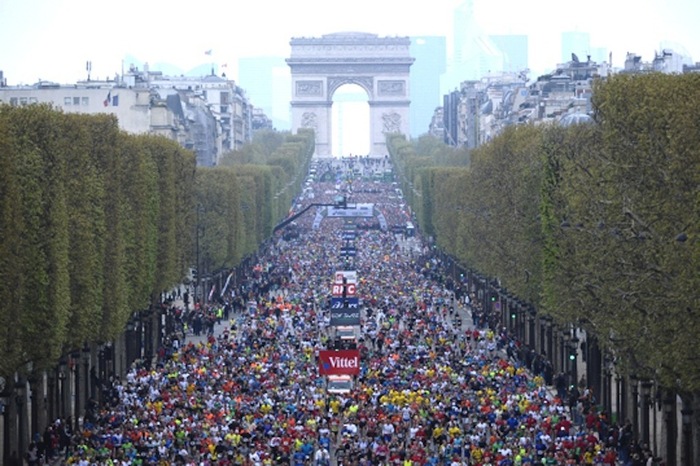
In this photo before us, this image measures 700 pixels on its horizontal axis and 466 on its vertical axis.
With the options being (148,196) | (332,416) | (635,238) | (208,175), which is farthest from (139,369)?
(208,175)

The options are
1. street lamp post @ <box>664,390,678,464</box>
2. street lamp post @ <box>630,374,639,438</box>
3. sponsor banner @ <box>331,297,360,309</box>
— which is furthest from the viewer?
sponsor banner @ <box>331,297,360,309</box>

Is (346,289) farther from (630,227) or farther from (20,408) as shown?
(630,227)

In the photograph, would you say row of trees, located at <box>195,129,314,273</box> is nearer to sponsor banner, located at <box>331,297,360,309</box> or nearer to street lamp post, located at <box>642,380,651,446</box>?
sponsor banner, located at <box>331,297,360,309</box>

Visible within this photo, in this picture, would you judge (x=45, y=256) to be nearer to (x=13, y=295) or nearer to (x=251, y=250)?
(x=13, y=295)

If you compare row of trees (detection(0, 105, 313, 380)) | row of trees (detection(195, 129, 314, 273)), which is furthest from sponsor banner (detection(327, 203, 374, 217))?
row of trees (detection(0, 105, 313, 380))

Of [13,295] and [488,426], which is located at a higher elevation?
[13,295]

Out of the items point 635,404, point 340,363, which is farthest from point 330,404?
point 635,404

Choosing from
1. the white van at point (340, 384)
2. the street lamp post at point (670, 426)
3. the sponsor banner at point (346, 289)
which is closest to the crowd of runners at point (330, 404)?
the white van at point (340, 384)
